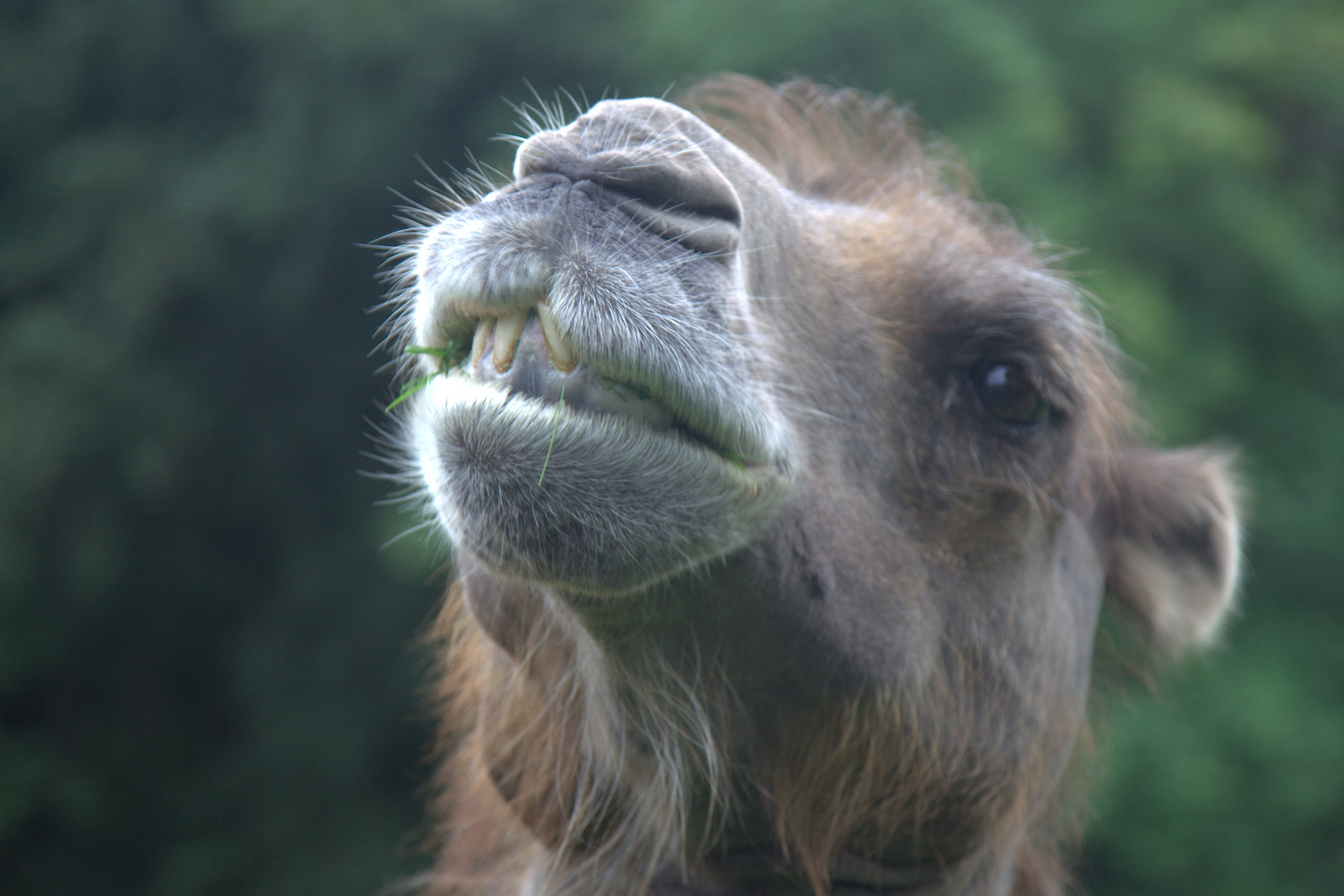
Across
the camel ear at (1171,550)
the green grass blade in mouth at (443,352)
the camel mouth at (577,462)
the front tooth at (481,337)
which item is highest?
the front tooth at (481,337)

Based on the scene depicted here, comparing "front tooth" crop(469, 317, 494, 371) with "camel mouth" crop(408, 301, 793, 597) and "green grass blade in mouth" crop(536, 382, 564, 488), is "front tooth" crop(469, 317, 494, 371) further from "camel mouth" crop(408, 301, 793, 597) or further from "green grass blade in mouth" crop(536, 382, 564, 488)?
"green grass blade in mouth" crop(536, 382, 564, 488)

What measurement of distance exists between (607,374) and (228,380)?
900 cm

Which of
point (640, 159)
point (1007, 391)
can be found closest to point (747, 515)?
point (640, 159)

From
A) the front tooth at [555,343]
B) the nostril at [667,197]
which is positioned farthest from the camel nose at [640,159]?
the front tooth at [555,343]

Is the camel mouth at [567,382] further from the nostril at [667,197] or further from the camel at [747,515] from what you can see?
the nostril at [667,197]

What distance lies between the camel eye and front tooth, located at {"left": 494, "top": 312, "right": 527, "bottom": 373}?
1.06 meters

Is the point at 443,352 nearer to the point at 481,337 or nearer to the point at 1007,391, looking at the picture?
the point at 481,337

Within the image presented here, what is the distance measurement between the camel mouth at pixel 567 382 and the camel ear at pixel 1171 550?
1795mm

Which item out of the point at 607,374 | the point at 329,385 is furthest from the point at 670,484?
the point at 329,385

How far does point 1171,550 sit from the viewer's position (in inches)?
123

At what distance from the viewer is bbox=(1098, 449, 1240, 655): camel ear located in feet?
9.97

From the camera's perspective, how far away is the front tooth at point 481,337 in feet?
5.28

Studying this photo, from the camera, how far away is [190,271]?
858 cm

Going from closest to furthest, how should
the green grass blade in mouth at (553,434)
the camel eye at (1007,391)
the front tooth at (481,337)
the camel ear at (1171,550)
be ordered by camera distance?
the green grass blade in mouth at (553,434)
the front tooth at (481,337)
the camel eye at (1007,391)
the camel ear at (1171,550)
